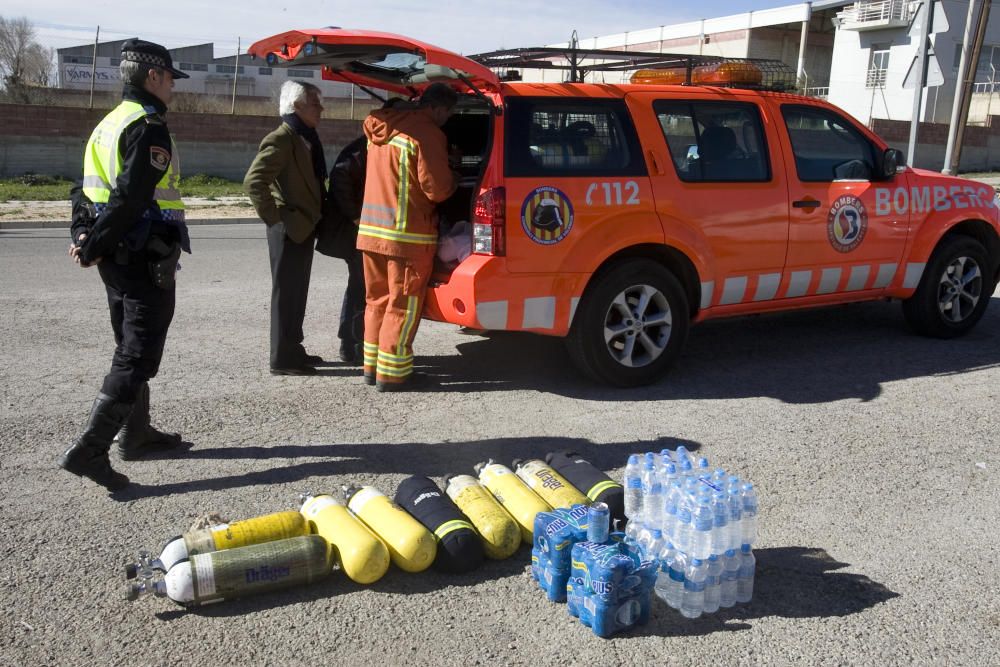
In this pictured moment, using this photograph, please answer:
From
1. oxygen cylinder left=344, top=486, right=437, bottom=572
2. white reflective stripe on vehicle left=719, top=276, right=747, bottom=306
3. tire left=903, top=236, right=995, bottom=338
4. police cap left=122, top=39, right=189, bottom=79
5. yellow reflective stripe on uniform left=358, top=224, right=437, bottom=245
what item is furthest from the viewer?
tire left=903, top=236, right=995, bottom=338

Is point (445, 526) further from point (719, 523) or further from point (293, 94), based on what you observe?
point (293, 94)

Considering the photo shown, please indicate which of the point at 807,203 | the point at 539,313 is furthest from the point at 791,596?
the point at 807,203

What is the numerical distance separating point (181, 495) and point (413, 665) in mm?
1794

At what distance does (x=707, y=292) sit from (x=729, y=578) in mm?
3155

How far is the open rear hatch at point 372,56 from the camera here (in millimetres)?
5117

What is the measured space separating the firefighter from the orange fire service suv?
0.13 metres

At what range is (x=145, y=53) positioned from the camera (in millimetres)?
4258

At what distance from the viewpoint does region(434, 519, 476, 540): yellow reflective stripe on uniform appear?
11.9ft

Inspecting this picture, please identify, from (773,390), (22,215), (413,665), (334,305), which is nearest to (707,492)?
(413,665)

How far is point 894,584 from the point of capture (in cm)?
358

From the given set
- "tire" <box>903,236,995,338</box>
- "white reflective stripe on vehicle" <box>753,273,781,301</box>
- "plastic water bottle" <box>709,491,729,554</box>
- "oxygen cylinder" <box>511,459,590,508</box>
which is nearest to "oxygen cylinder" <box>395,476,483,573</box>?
"oxygen cylinder" <box>511,459,590,508</box>

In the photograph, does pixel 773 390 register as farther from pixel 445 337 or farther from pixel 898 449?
pixel 445 337

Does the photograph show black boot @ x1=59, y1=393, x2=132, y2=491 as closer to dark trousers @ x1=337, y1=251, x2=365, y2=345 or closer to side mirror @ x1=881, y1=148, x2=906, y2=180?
dark trousers @ x1=337, y1=251, x2=365, y2=345

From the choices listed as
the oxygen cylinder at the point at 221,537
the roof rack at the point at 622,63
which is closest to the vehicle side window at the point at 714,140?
the roof rack at the point at 622,63
